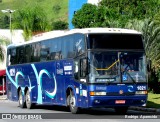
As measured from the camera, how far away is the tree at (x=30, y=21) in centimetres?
5934

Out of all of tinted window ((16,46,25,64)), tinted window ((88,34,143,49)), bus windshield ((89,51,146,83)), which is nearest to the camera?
bus windshield ((89,51,146,83))

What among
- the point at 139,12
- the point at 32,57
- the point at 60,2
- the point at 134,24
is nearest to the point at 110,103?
the point at 32,57

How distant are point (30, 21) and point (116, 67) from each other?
39628 millimetres

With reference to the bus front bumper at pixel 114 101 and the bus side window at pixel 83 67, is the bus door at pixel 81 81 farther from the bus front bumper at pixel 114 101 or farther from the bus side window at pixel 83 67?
the bus front bumper at pixel 114 101

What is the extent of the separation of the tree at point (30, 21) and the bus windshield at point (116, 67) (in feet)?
→ 126

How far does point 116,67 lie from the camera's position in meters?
20.8

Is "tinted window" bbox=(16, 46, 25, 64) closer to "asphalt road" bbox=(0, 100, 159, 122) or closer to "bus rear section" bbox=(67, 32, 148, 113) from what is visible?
"asphalt road" bbox=(0, 100, 159, 122)

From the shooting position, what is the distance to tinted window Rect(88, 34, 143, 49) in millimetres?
21094

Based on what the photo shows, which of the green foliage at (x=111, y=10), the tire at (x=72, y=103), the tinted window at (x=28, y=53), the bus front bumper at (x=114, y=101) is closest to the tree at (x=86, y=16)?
the green foliage at (x=111, y=10)

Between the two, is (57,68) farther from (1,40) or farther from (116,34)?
(1,40)

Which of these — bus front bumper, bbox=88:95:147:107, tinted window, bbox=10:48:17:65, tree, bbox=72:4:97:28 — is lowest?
bus front bumper, bbox=88:95:147:107

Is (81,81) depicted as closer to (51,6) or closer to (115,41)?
(115,41)

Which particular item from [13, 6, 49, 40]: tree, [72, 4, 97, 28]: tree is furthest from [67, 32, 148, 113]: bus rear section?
[72, 4, 97, 28]: tree

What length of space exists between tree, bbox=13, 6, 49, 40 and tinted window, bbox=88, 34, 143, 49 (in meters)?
38.0
